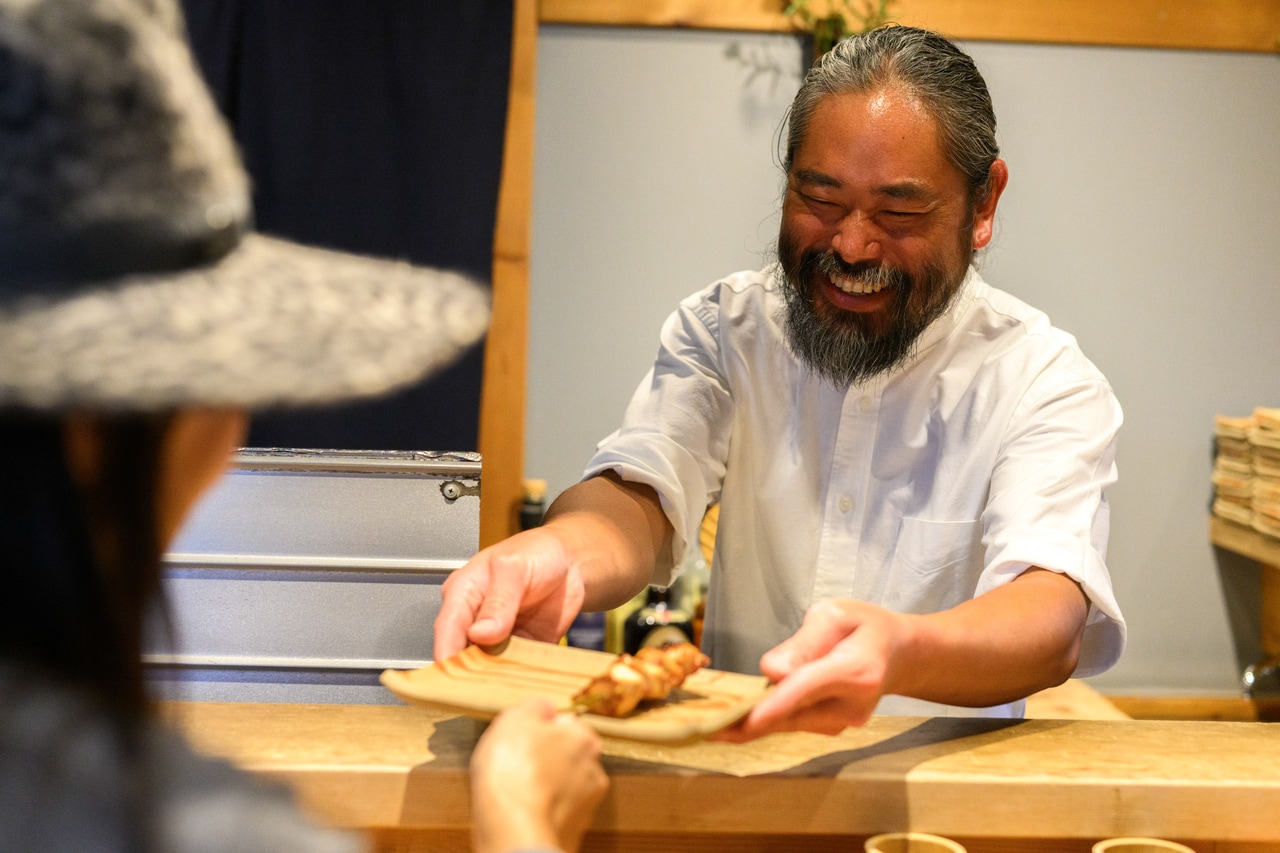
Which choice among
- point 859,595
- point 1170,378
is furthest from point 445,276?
point 1170,378

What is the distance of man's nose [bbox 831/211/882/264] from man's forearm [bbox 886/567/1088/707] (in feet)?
1.94

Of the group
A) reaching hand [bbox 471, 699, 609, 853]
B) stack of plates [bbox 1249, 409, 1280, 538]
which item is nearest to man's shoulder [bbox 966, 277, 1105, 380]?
reaching hand [bbox 471, 699, 609, 853]

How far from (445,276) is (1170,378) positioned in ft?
10.4

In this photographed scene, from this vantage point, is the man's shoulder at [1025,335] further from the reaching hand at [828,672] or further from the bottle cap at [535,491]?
the bottle cap at [535,491]

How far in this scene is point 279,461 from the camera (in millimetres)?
1668

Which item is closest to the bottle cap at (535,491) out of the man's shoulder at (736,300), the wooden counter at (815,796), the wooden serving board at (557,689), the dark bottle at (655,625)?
the dark bottle at (655,625)

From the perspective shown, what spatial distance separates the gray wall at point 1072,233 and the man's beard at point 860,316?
138 centimetres

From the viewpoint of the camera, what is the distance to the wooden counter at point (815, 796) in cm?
126

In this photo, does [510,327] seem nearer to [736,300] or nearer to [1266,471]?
[736,300]

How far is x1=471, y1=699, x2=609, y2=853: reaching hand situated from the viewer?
34.4 inches

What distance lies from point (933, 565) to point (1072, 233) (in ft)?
5.84

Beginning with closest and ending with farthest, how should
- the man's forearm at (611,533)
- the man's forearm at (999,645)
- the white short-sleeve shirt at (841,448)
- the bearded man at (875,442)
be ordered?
1. the man's forearm at (999,645)
2. the bearded man at (875,442)
3. the man's forearm at (611,533)
4. the white short-sleeve shirt at (841,448)

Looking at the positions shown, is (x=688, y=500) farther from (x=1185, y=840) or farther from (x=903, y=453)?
(x=1185, y=840)

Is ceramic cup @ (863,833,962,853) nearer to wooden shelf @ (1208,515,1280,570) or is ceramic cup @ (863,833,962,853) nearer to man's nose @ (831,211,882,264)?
man's nose @ (831,211,882,264)
